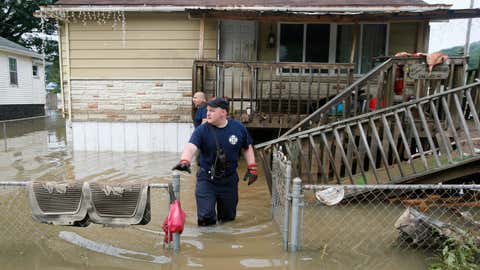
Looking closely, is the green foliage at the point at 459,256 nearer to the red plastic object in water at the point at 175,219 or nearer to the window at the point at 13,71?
the red plastic object in water at the point at 175,219

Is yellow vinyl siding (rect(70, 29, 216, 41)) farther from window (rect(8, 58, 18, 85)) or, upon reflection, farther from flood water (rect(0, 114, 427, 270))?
window (rect(8, 58, 18, 85))

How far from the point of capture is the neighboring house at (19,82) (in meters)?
17.7

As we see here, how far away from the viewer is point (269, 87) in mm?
7922

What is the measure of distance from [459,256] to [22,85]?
21804 millimetres

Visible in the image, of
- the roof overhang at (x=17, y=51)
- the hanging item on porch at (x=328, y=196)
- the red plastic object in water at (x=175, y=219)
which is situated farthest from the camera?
the roof overhang at (x=17, y=51)

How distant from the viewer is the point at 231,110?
25.4 feet

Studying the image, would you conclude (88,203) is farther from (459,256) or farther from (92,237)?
(459,256)

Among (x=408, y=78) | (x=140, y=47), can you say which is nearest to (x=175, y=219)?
(x=408, y=78)

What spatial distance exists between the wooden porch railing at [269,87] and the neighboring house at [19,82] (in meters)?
14.2

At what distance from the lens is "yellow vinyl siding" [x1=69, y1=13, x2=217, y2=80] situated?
348 inches

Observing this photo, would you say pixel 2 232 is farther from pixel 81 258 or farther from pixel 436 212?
pixel 436 212

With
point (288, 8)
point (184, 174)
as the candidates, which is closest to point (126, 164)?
point (184, 174)

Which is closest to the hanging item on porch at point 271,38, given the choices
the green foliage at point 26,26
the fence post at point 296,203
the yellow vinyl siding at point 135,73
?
the yellow vinyl siding at point 135,73

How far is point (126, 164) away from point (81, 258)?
459cm
